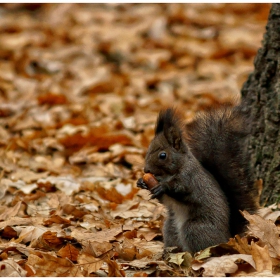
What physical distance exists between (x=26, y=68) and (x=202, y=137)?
523 centimetres

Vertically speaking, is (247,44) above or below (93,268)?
above

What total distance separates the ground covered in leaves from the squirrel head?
14.9 inches

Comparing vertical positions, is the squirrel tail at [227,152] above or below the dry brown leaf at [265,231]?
above

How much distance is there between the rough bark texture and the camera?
393 cm

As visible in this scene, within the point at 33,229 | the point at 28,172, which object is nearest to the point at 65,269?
the point at 33,229

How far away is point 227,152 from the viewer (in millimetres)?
3576

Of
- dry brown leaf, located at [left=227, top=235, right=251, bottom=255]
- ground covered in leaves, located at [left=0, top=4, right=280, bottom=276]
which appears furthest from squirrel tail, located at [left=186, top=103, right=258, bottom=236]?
dry brown leaf, located at [left=227, top=235, right=251, bottom=255]

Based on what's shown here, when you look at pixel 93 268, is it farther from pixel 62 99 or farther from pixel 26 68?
pixel 26 68

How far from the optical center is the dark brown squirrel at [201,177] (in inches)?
131

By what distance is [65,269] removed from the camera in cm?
302

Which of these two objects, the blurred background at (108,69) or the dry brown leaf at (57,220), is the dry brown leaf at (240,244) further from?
the dry brown leaf at (57,220)

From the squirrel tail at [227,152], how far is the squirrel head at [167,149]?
0.20 meters

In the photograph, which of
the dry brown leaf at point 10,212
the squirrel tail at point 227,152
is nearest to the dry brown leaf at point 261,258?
the squirrel tail at point 227,152

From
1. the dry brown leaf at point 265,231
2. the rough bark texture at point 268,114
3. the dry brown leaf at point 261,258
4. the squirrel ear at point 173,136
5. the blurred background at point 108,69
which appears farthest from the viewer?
the blurred background at point 108,69
